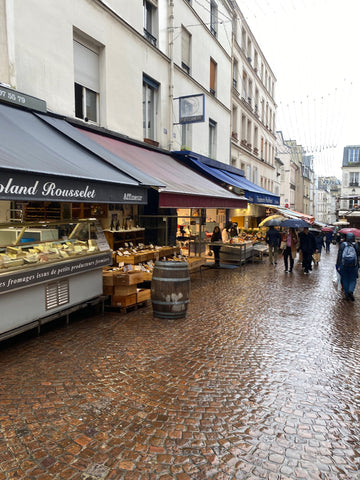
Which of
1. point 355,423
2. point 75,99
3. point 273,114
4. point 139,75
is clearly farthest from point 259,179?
point 355,423

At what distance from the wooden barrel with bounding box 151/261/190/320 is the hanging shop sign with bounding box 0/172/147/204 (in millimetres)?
1498

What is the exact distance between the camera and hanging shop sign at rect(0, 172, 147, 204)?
4472mm

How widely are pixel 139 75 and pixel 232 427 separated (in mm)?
10009

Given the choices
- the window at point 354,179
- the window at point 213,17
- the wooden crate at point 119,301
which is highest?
the window at point 213,17

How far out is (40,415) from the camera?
10.8 feet

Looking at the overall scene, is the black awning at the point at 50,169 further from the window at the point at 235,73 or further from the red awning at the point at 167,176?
the window at the point at 235,73

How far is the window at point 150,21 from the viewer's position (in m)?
11.3

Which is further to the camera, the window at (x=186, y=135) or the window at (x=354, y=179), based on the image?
the window at (x=354, y=179)

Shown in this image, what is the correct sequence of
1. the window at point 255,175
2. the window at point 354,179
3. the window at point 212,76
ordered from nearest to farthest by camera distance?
the window at point 212,76 → the window at point 255,175 → the window at point 354,179

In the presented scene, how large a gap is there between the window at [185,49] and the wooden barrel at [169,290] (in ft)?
33.1

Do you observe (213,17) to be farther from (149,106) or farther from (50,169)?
(50,169)

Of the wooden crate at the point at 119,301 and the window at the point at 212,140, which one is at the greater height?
the window at the point at 212,140

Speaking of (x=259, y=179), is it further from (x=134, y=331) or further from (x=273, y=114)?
(x=134, y=331)

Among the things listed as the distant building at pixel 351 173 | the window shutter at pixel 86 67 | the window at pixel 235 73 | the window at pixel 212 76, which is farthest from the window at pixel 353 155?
the window shutter at pixel 86 67
